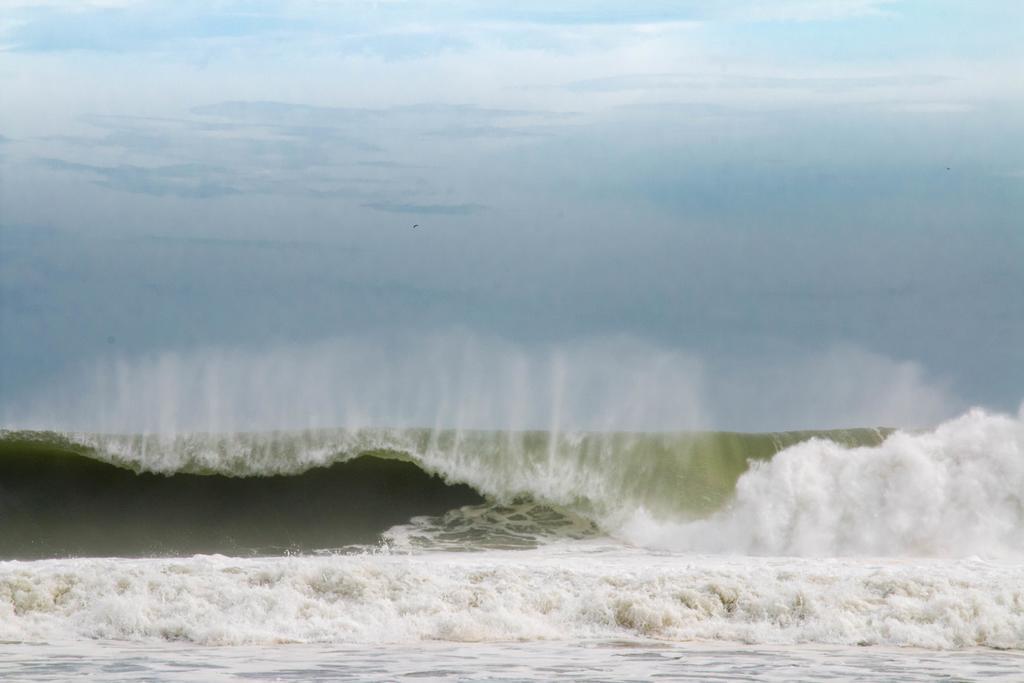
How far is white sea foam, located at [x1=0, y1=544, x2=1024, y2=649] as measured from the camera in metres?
10.5

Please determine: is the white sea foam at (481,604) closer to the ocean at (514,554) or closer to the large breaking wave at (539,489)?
the ocean at (514,554)

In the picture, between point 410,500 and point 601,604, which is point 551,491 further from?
point 601,604

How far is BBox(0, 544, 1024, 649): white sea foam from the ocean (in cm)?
3

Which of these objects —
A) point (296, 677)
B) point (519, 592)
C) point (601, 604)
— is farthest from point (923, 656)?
point (296, 677)

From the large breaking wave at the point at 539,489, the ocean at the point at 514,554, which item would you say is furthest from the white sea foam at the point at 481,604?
the large breaking wave at the point at 539,489

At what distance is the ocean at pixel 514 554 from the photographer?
9.63m

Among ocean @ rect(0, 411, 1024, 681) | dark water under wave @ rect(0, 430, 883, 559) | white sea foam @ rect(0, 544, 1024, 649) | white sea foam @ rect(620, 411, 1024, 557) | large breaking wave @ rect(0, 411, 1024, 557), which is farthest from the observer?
dark water under wave @ rect(0, 430, 883, 559)

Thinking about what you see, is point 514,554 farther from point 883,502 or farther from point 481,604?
point 883,502

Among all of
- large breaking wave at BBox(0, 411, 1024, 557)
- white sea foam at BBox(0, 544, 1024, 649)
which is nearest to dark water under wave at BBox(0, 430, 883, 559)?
large breaking wave at BBox(0, 411, 1024, 557)

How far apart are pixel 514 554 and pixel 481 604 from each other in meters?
4.40

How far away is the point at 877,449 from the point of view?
18.5m

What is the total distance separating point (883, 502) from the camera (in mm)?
17734

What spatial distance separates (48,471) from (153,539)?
302 centimetres

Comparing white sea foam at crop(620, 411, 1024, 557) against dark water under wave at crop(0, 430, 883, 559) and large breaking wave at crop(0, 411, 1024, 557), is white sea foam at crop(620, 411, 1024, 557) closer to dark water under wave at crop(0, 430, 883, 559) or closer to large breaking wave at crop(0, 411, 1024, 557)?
large breaking wave at crop(0, 411, 1024, 557)
